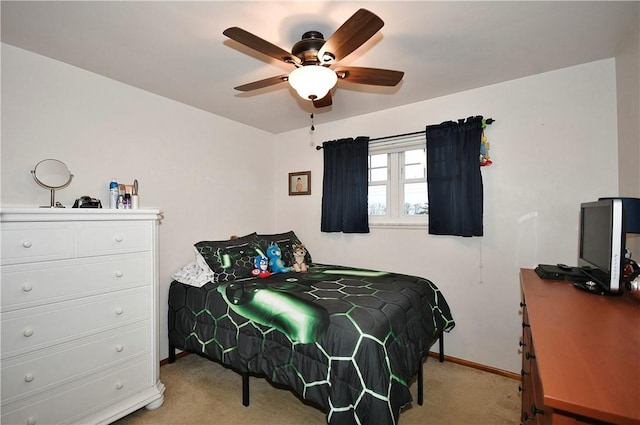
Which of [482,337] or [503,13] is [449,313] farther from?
[503,13]

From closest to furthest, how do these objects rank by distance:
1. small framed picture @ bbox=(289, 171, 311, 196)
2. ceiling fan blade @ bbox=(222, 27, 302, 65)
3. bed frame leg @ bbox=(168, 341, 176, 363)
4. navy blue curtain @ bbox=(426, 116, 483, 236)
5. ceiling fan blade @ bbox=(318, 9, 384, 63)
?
ceiling fan blade @ bbox=(318, 9, 384, 63), ceiling fan blade @ bbox=(222, 27, 302, 65), navy blue curtain @ bbox=(426, 116, 483, 236), bed frame leg @ bbox=(168, 341, 176, 363), small framed picture @ bbox=(289, 171, 311, 196)

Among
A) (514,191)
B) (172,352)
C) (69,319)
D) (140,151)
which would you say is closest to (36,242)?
(69,319)

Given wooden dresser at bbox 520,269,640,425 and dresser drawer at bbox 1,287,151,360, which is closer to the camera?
wooden dresser at bbox 520,269,640,425

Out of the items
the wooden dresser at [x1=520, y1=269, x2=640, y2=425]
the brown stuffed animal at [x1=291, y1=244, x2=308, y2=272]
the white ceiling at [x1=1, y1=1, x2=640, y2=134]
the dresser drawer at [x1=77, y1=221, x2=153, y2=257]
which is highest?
the white ceiling at [x1=1, y1=1, x2=640, y2=134]

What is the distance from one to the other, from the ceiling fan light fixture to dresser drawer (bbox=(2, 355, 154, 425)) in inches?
81.5

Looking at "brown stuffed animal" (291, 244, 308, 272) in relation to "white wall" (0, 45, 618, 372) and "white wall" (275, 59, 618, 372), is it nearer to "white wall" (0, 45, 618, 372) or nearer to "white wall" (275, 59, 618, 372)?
"white wall" (0, 45, 618, 372)

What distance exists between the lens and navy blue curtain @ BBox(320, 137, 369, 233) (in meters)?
3.13

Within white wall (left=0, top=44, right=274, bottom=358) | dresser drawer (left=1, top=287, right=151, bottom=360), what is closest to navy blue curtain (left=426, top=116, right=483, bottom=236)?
white wall (left=0, top=44, right=274, bottom=358)

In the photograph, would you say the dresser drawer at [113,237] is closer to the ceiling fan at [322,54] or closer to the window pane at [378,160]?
the ceiling fan at [322,54]

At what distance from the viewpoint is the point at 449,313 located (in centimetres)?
257

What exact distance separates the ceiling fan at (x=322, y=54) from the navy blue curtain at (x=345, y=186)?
131 cm

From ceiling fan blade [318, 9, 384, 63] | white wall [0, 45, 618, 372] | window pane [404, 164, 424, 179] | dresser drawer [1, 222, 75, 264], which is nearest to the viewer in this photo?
ceiling fan blade [318, 9, 384, 63]

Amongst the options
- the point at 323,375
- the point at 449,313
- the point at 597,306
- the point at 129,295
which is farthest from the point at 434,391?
the point at 129,295

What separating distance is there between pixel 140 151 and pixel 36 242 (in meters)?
1.21
